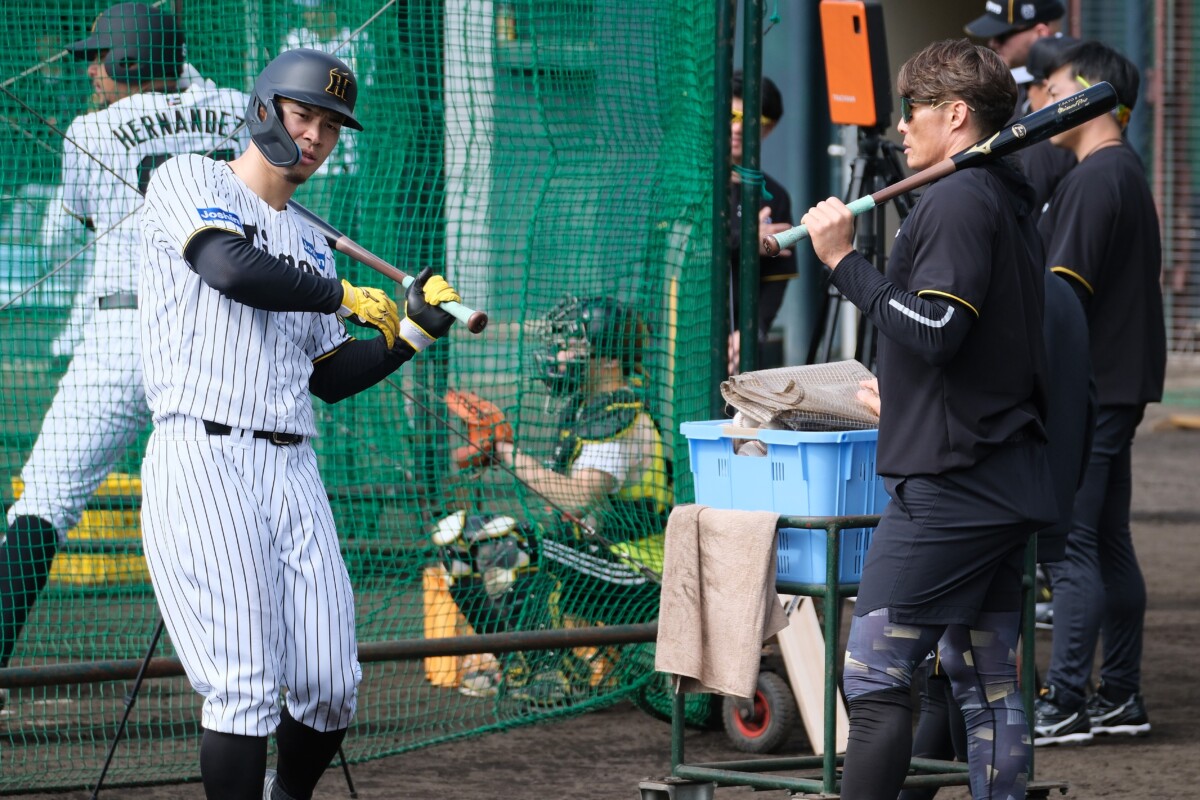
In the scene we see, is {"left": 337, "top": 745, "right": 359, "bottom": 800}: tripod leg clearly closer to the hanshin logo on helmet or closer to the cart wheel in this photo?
the cart wheel

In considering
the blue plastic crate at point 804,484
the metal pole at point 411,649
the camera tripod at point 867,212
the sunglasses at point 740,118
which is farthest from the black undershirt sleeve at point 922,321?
the camera tripod at point 867,212

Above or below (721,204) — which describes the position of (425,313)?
below

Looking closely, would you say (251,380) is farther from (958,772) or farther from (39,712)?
(39,712)

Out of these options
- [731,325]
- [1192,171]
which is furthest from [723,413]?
[1192,171]

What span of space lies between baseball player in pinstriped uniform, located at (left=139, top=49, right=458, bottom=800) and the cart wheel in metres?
1.71

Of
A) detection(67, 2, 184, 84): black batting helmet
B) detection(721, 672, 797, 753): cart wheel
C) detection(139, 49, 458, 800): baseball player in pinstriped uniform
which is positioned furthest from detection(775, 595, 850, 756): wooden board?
detection(67, 2, 184, 84): black batting helmet

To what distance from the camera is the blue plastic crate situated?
383 centimetres

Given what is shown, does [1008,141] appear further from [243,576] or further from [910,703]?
[243,576]

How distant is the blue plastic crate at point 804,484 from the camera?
12.6 ft

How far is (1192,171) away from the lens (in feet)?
47.0

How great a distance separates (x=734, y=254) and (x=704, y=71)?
1.90ft

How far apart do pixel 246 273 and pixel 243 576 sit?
0.61 meters

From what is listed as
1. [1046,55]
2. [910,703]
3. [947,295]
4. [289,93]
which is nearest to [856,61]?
[1046,55]

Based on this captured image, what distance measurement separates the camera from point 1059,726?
16.5ft
